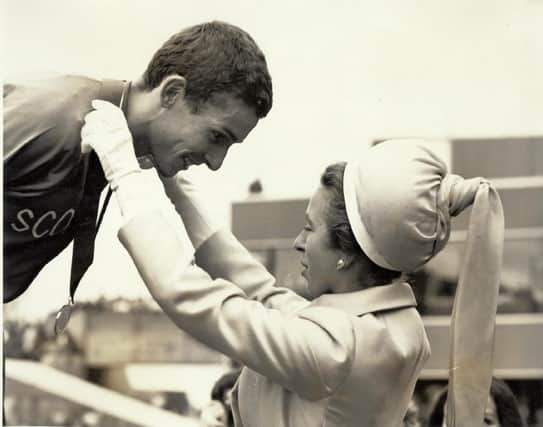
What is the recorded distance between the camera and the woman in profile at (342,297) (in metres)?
1.61

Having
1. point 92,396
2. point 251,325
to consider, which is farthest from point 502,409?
point 92,396

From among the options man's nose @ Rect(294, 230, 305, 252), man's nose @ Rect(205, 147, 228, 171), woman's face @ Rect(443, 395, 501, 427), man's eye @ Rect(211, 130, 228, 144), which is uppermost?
man's eye @ Rect(211, 130, 228, 144)

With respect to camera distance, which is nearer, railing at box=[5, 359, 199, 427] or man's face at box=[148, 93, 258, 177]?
man's face at box=[148, 93, 258, 177]

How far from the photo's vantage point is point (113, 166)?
1717mm

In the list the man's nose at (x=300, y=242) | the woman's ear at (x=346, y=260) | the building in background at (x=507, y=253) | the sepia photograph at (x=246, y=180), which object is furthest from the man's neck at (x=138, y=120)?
the woman's ear at (x=346, y=260)

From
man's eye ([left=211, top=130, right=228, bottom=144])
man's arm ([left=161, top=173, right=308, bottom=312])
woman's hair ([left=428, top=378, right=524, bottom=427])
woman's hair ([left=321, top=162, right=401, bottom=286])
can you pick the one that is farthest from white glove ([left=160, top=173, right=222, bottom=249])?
woman's hair ([left=428, top=378, right=524, bottom=427])

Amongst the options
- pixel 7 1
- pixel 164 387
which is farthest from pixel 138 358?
pixel 7 1

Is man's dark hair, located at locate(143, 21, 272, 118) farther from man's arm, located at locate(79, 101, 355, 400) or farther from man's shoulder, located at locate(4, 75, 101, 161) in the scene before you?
man's arm, located at locate(79, 101, 355, 400)

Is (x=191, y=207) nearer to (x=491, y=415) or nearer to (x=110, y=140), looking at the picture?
(x=110, y=140)

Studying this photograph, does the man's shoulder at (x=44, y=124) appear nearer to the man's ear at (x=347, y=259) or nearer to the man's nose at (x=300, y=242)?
the man's nose at (x=300, y=242)

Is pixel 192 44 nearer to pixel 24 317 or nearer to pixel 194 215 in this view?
pixel 194 215

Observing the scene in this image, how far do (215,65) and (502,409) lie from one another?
37.2 inches

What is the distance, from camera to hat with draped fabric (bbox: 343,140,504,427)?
5.24 ft

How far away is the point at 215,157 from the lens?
1.94 metres
